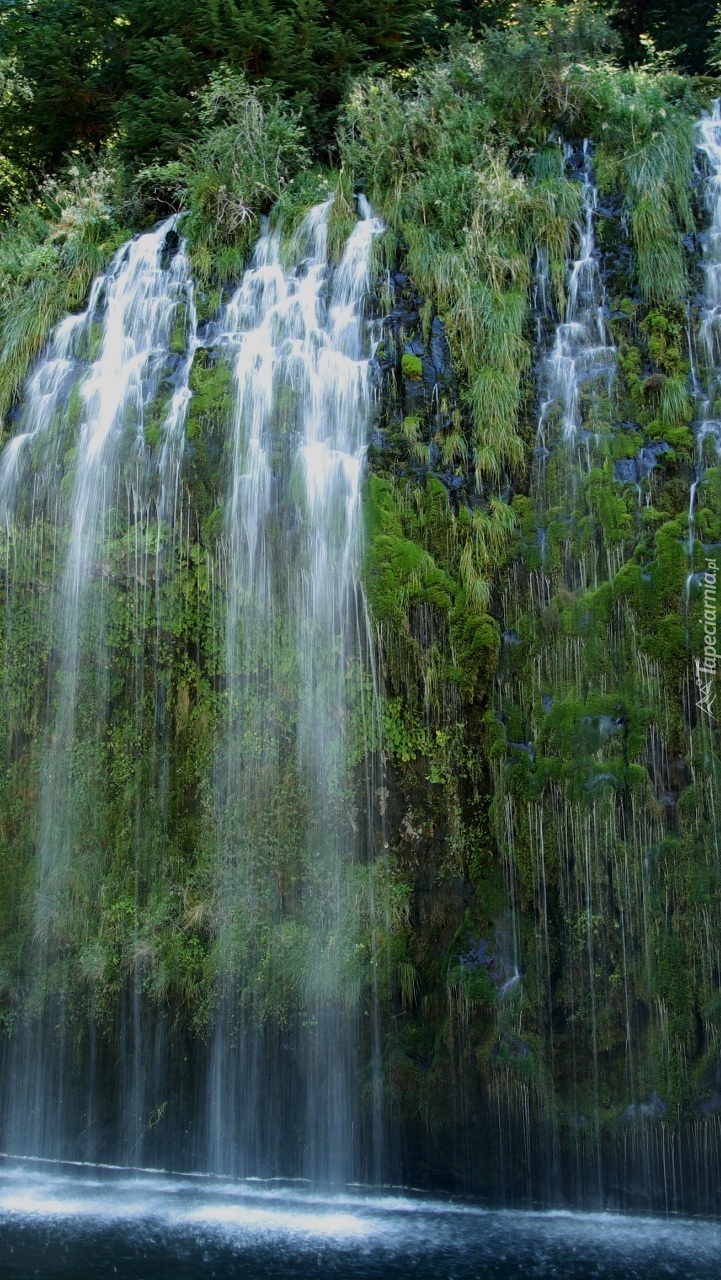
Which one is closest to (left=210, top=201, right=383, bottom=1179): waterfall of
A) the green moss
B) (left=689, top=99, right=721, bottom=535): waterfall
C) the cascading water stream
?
the green moss

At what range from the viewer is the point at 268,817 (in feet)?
27.1

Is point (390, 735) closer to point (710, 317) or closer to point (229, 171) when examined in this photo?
point (710, 317)

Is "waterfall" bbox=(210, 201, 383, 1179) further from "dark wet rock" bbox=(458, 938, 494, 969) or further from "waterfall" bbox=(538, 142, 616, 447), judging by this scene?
"waterfall" bbox=(538, 142, 616, 447)

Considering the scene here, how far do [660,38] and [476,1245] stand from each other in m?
14.6

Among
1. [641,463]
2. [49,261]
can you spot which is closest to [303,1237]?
[641,463]

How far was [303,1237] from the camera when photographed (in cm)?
654

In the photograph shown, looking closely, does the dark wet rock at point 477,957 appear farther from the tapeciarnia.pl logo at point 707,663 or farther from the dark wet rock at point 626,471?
the dark wet rock at point 626,471

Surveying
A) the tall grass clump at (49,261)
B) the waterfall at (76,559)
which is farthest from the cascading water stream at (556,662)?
the tall grass clump at (49,261)

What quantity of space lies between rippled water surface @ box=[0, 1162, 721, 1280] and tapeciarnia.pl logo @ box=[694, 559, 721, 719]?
10.8 feet

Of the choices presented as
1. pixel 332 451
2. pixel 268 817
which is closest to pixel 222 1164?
pixel 268 817

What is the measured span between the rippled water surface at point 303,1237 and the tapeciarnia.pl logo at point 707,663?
331 cm

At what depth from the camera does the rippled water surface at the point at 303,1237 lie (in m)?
6.07

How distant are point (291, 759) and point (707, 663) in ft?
10.1

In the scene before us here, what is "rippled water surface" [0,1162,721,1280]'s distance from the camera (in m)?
6.07
